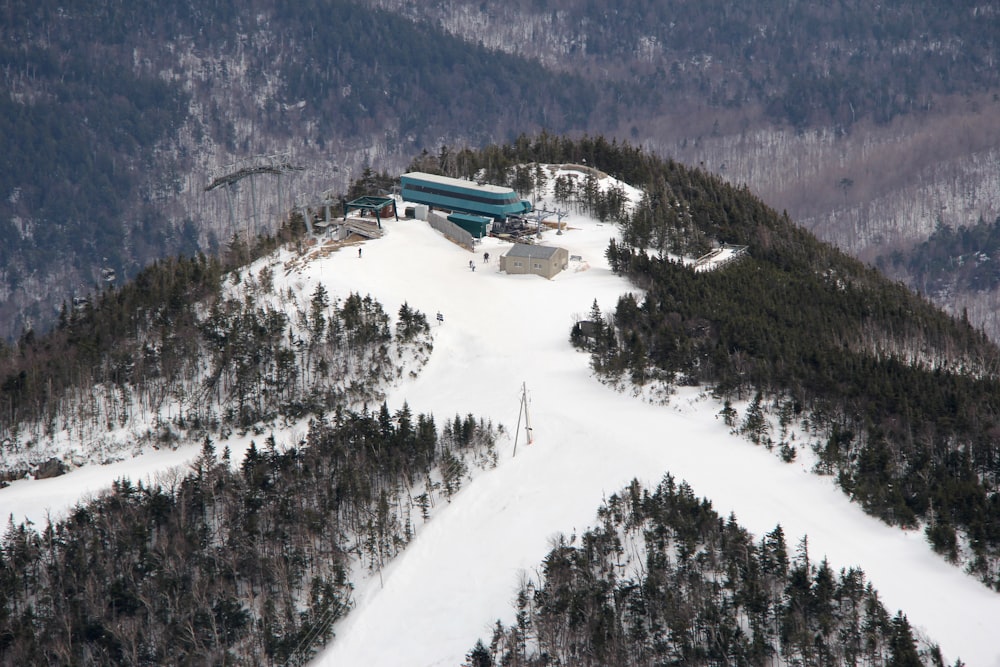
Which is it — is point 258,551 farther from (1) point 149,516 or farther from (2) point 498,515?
(2) point 498,515

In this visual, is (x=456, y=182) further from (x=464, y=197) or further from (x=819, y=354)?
(x=819, y=354)

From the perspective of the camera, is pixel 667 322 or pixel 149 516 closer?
pixel 149 516

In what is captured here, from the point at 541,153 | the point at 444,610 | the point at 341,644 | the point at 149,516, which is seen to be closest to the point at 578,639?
the point at 444,610

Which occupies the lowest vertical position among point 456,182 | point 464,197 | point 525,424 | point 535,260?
point 525,424

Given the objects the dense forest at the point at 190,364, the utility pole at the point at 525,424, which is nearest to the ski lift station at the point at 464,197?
the dense forest at the point at 190,364

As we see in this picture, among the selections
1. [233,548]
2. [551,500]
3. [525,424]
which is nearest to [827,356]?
[525,424]

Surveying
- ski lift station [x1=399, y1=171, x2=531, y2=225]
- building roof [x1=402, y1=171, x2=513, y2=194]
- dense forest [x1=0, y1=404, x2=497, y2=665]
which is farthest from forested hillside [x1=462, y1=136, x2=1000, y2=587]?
dense forest [x1=0, y1=404, x2=497, y2=665]
